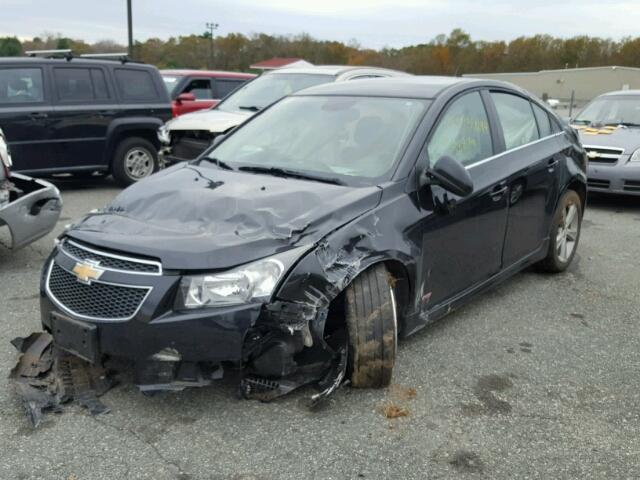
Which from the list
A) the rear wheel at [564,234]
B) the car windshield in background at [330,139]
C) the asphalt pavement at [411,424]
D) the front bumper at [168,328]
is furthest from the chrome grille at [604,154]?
the front bumper at [168,328]

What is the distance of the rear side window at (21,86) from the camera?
826cm

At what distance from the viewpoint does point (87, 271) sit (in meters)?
3.03

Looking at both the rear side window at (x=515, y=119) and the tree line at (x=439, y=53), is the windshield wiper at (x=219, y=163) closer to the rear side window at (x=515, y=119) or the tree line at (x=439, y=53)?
the rear side window at (x=515, y=119)

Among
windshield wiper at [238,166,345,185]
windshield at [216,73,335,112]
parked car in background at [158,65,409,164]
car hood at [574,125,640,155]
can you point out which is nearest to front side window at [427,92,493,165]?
windshield wiper at [238,166,345,185]

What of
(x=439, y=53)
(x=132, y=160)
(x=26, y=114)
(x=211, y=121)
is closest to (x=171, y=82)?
(x=132, y=160)

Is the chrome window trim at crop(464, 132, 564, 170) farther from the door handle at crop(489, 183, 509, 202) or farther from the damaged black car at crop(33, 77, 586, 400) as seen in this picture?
the door handle at crop(489, 183, 509, 202)

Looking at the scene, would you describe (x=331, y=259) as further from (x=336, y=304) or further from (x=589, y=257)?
(x=589, y=257)

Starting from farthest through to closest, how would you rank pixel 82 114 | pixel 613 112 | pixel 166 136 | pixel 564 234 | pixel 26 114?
pixel 613 112, pixel 82 114, pixel 166 136, pixel 26 114, pixel 564 234

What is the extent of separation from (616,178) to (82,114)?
731cm


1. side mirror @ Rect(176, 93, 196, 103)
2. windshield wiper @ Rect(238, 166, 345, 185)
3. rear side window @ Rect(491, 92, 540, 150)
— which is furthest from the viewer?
side mirror @ Rect(176, 93, 196, 103)

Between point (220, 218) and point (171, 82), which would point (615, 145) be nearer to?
point (220, 218)

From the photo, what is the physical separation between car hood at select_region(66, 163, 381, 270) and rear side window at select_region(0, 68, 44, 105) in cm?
559

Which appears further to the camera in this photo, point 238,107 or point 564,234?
point 238,107

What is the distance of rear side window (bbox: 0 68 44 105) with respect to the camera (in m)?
8.26
